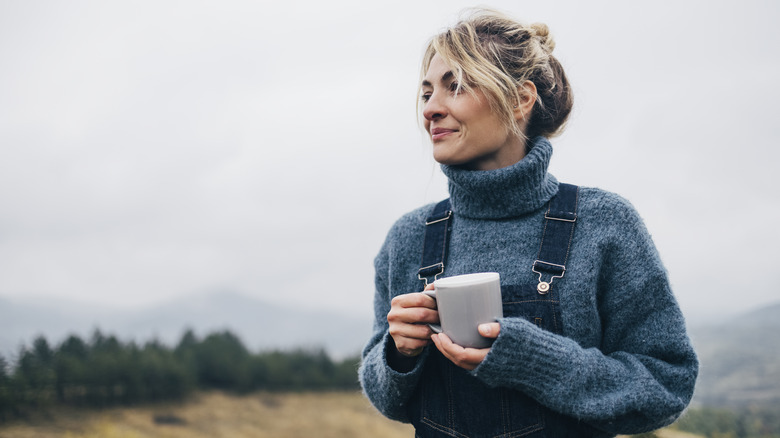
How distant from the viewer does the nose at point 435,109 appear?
1909 mm

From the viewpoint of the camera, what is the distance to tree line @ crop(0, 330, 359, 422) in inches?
542

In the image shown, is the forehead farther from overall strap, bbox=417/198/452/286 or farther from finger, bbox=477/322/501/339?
finger, bbox=477/322/501/339

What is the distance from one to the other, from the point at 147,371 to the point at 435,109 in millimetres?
18225

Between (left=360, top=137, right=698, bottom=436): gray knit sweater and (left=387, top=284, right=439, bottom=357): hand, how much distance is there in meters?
0.18

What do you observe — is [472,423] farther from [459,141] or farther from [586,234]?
[459,141]

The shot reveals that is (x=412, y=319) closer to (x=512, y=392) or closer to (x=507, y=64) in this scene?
(x=512, y=392)

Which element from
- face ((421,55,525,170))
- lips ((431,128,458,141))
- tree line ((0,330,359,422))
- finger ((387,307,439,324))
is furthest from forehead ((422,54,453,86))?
tree line ((0,330,359,422))

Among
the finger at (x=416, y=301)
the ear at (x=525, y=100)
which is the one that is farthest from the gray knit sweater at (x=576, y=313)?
the finger at (x=416, y=301)

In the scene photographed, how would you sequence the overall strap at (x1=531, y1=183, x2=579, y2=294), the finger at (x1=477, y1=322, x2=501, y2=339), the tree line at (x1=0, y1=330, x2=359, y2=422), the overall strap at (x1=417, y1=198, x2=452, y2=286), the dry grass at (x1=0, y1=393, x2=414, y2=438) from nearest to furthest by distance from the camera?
the finger at (x1=477, y1=322, x2=501, y2=339), the overall strap at (x1=531, y1=183, x2=579, y2=294), the overall strap at (x1=417, y1=198, x2=452, y2=286), the tree line at (x1=0, y1=330, x2=359, y2=422), the dry grass at (x1=0, y1=393, x2=414, y2=438)

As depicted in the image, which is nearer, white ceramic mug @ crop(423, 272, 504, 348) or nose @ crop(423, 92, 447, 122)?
white ceramic mug @ crop(423, 272, 504, 348)

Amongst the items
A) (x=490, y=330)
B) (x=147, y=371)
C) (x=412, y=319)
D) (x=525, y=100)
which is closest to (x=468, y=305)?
(x=490, y=330)

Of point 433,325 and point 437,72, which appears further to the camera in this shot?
point 437,72

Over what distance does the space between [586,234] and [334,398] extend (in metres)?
20.8

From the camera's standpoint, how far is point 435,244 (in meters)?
2.02
